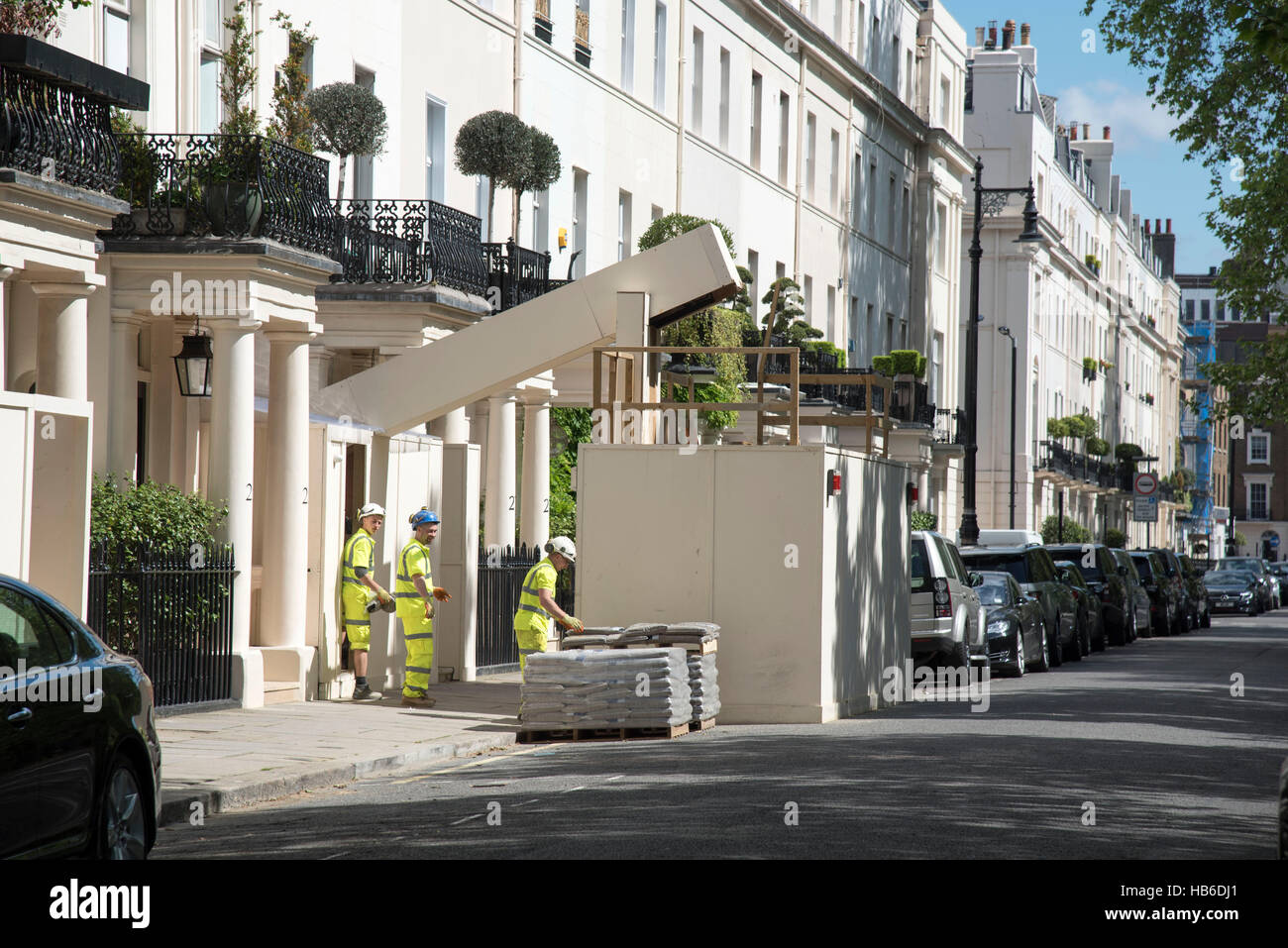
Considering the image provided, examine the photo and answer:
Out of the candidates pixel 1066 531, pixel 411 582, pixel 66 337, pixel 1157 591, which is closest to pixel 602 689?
pixel 411 582

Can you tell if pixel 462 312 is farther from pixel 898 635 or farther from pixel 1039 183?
pixel 1039 183

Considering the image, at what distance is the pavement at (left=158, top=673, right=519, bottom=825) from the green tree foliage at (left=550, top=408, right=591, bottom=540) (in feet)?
33.1

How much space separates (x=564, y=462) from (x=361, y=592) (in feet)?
40.3

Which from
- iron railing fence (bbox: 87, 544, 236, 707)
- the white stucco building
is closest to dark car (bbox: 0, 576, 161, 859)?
iron railing fence (bbox: 87, 544, 236, 707)

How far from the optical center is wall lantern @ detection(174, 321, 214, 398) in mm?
19078

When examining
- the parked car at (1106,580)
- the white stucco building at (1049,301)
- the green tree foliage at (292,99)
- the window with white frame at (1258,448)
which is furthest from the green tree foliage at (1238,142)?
the window with white frame at (1258,448)

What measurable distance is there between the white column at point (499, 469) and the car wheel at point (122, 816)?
53.4 feet

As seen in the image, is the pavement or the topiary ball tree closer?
the pavement

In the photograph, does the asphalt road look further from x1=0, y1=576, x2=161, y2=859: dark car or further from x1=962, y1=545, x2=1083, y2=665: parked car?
x1=962, y1=545, x2=1083, y2=665: parked car

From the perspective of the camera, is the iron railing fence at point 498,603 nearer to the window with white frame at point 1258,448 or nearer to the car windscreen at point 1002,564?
the car windscreen at point 1002,564

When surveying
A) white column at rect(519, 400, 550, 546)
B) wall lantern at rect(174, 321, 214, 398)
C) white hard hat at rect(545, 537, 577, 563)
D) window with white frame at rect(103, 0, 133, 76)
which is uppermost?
window with white frame at rect(103, 0, 133, 76)

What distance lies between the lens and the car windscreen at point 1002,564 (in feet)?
91.1

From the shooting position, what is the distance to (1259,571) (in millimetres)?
63719
